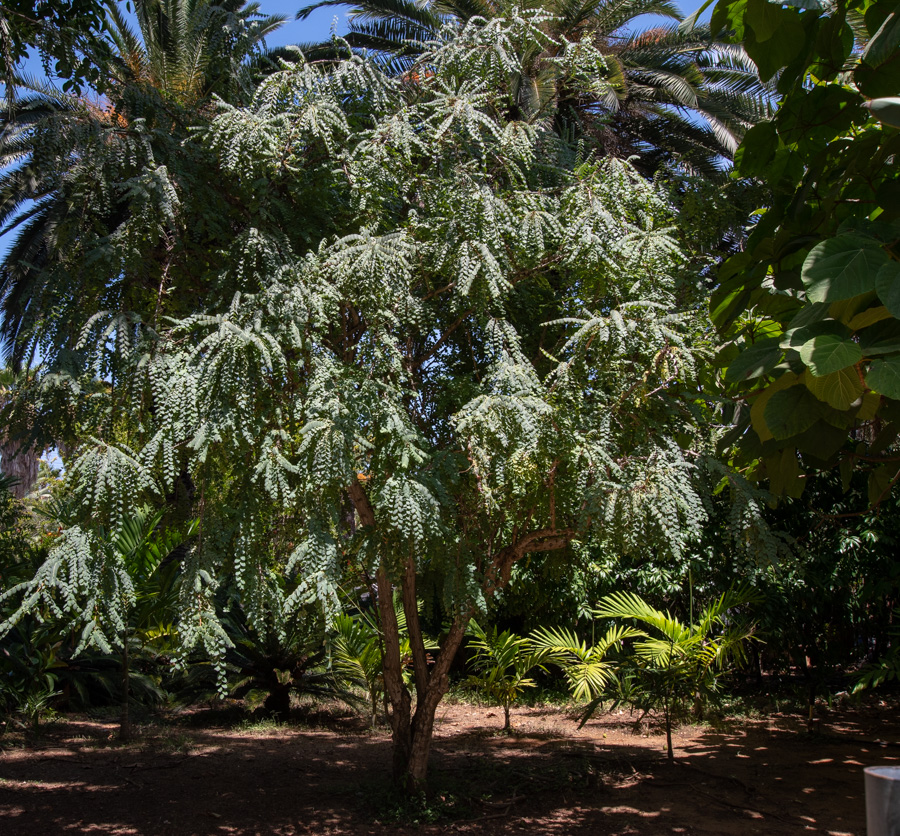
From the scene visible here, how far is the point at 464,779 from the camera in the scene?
22.2 feet

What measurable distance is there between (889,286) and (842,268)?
17 centimetres

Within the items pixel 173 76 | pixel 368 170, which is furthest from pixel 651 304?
pixel 173 76

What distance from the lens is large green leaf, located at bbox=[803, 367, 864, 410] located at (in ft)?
6.69

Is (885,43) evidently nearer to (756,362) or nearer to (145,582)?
(756,362)

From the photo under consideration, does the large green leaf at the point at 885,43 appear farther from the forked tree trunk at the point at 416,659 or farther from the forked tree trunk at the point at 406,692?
the forked tree trunk at the point at 406,692

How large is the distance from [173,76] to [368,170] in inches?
257

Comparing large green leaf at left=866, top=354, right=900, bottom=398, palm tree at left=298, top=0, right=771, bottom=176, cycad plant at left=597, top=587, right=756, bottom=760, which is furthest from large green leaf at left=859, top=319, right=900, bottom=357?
palm tree at left=298, top=0, right=771, bottom=176

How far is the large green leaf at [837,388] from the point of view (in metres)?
2.04

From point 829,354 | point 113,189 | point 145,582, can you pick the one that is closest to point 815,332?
point 829,354

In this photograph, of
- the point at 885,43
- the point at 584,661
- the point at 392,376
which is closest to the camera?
the point at 885,43

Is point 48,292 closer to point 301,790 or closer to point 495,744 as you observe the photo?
point 301,790

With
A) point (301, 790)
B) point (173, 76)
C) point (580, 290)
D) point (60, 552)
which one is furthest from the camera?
point (173, 76)

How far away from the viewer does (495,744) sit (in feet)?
27.3

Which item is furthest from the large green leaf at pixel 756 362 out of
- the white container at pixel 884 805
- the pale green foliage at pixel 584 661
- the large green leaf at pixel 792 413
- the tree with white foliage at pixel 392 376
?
the pale green foliage at pixel 584 661
